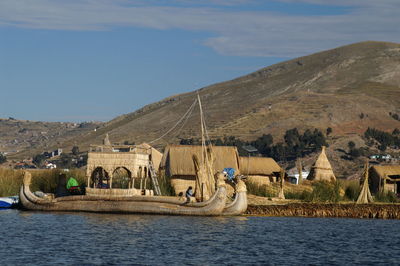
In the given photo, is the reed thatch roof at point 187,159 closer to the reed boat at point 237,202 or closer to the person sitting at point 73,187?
the person sitting at point 73,187

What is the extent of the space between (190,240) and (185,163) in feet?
68.7

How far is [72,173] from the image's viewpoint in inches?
1913

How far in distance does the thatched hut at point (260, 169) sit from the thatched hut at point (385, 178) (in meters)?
6.69

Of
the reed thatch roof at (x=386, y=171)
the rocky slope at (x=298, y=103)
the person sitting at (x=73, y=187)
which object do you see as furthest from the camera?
the rocky slope at (x=298, y=103)

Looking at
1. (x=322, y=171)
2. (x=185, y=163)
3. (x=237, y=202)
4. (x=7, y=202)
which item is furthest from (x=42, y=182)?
(x=322, y=171)

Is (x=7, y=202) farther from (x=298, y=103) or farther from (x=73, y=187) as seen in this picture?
(x=298, y=103)

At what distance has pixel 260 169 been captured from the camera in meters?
57.8

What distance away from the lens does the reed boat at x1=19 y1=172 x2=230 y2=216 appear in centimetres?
3869

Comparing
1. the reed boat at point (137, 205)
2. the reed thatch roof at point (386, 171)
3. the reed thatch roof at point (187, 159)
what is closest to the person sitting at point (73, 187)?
the reed boat at point (137, 205)

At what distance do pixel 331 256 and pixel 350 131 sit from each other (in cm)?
8642

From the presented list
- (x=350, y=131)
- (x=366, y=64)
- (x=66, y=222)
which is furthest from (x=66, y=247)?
(x=366, y=64)

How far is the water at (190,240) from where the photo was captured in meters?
25.9

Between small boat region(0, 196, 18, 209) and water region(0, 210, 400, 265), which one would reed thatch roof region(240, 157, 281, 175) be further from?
small boat region(0, 196, 18, 209)

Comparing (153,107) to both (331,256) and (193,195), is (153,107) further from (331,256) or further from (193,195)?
(331,256)
